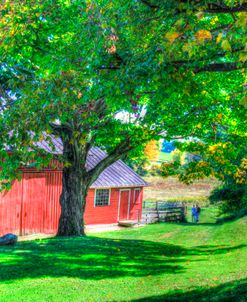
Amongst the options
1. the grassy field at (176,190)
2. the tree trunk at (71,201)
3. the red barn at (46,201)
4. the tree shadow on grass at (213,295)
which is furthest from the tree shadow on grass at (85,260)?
the grassy field at (176,190)

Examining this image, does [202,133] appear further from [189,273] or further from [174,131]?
[189,273]

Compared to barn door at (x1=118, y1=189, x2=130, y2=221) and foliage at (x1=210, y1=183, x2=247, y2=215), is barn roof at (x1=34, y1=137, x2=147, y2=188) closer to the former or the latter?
barn door at (x1=118, y1=189, x2=130, y2=221)

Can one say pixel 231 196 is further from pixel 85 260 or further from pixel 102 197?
pixel 85 260

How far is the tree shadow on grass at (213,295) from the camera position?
894cm

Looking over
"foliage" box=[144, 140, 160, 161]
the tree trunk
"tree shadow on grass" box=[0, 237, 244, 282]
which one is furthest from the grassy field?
"tree shadow on grass" box=[0, 237, 244, 282]

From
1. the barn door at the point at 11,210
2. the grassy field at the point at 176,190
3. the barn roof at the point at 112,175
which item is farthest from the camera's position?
the grassy field at the point at 176,190

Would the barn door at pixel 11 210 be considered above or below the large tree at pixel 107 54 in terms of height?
below

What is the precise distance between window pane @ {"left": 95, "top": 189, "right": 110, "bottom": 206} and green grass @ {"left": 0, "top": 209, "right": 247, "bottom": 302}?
47.2 feet

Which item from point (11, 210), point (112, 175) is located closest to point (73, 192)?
point (11, 210)

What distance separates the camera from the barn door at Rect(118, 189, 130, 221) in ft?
117

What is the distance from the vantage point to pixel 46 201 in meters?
26.2

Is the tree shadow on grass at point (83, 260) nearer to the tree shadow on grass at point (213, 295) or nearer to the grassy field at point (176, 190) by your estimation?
the tree shadow on grass at point (213, 295)

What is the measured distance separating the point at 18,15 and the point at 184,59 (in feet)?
21.3

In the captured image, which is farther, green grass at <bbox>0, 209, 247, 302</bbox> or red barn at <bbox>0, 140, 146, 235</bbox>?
red barn at <bbox>0, 140, 146, 235</bbox>
